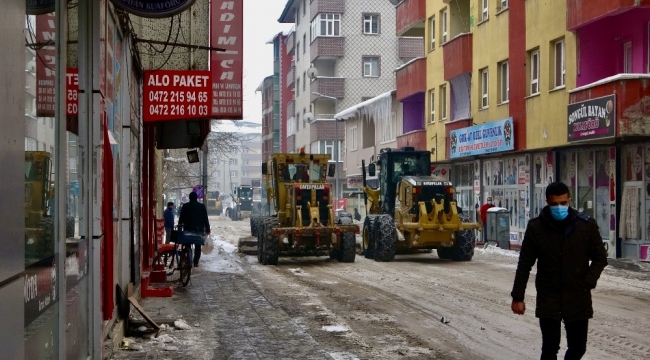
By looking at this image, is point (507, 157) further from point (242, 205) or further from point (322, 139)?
point (242, 205)

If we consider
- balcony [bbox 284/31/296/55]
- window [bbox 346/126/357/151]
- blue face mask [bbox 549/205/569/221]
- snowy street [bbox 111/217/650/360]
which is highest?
balcony [bbox 284/31/296/55]

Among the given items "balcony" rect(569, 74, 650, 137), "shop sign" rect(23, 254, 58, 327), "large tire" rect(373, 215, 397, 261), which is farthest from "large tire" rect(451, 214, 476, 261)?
"shop sign" rect(23, 254, 58, 327)

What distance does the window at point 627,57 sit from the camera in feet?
77.5

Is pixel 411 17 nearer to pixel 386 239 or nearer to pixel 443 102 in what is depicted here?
pixel 443 102

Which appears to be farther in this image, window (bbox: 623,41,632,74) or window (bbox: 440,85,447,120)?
window (bbox: 440,85,447,120)

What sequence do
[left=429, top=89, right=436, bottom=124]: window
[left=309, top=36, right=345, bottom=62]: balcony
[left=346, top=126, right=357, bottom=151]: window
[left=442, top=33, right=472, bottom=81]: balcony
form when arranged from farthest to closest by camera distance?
[left=309, top=36, right=345, bottom=62]: balcony < [left=346, top=126, right=357, bottom=151]: window < [left=429, top=89, right=436, bottom=124]: window < [left=442, top=33, right=472, bottom=81]: balcony

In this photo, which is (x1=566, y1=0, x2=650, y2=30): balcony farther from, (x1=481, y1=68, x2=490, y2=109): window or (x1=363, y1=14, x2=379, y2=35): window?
(x1=363, y1=14, x2=379, y2=35): window

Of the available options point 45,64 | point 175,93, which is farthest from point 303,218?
point 45,64

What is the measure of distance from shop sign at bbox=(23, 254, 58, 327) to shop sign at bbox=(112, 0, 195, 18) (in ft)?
8.89

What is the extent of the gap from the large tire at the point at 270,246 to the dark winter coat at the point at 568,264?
53.9 feet

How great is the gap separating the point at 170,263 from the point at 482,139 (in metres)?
15.7

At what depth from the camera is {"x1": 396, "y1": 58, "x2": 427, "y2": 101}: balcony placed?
39.1m

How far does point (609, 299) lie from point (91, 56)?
32.9 ft

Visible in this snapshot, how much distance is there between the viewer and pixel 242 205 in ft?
266
